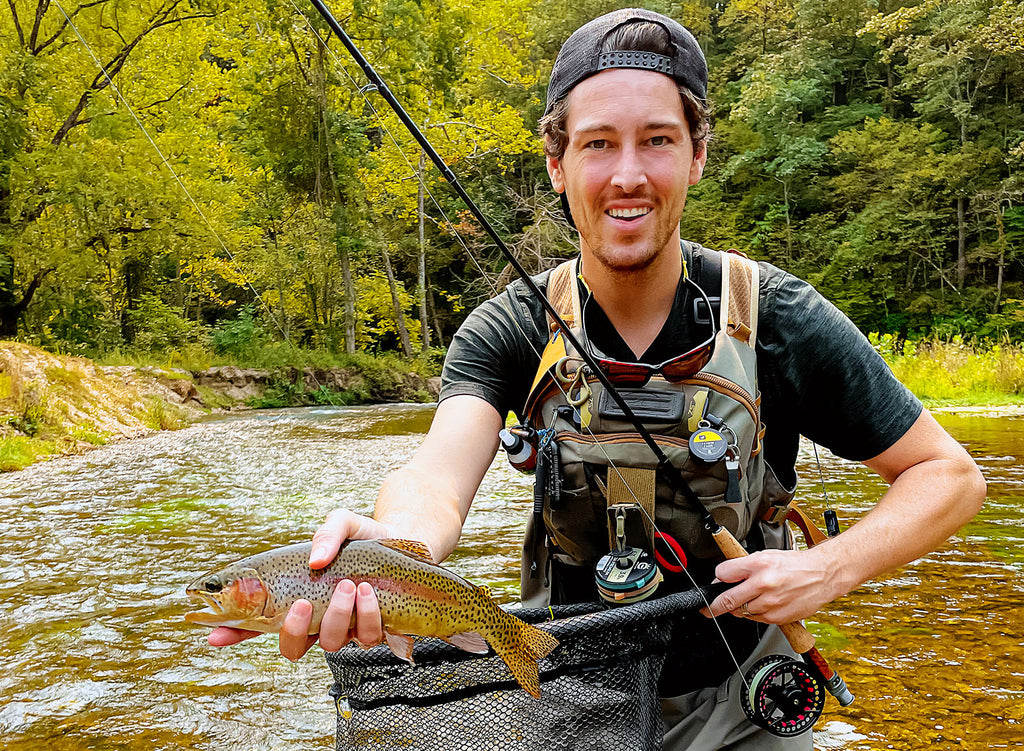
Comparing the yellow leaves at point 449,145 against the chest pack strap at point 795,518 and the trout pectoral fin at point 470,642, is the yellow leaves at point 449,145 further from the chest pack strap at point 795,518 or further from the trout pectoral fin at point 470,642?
the trout pectoral fin at point 470,642

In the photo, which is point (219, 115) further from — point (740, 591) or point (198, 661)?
point (740, 591)

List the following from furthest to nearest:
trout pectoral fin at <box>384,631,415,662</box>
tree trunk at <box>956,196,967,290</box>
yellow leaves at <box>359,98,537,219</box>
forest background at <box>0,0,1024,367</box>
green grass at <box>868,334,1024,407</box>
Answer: tree trunk at <box>956,196,967,290</box>, yellow leaves at <box>359,98,537,219</box>, forest background at <box>0,0,1024,367</box>, green grass at <box>868,334,1024,407</box>, trout pectoral fin at <box>384,631,415,662</box>

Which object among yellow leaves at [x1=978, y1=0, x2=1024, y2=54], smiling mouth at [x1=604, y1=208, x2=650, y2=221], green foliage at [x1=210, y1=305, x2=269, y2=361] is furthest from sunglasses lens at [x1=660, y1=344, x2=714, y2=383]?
yellow leaves at [x1=978, y1=0, x2=1024, y2=54]

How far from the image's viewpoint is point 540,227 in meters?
30.2

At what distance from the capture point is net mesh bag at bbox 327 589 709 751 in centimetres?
186

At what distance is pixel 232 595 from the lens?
1.67 m

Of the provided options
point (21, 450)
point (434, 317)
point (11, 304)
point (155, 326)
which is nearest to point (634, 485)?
point (21, 450)

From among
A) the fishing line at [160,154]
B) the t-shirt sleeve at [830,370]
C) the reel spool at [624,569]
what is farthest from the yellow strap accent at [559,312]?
the fishing line at [160,154]

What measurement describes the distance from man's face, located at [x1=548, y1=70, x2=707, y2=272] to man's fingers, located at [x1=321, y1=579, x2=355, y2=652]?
114 cm

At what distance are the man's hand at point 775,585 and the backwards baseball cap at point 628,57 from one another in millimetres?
1299

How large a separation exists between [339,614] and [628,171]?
1346 mm

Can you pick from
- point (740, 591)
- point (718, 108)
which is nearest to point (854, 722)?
point (740, 591)

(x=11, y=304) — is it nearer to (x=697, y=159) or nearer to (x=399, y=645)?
(x=697, y=159)

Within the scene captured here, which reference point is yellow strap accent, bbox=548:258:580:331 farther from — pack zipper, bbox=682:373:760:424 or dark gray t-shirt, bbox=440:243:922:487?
pack zipper, bbox=682:373:760:424
